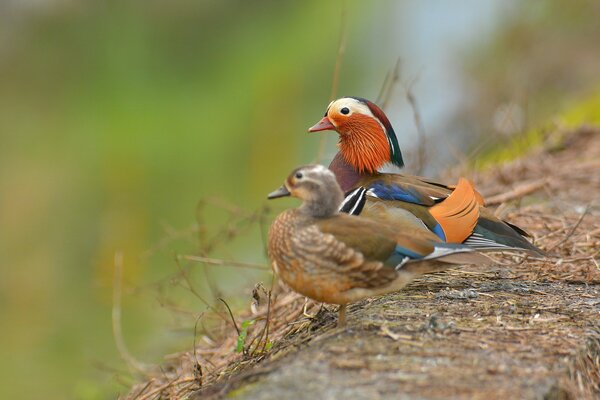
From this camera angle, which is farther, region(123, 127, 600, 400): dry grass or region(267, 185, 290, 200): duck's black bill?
region(267, 185, 290, 200): duck's black bill

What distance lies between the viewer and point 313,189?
11.3 feet

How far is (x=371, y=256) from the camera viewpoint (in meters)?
3.37

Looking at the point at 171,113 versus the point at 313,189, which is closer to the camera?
the point at 313,189

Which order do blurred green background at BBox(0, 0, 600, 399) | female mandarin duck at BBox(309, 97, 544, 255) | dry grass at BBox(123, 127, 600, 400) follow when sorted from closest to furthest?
dry grass at BBox(123, 127, 600, 400) < female mandarin duck at BBox(309, 97, 544, 255) < blurred green background at BBox(0, 0, 600, 399)

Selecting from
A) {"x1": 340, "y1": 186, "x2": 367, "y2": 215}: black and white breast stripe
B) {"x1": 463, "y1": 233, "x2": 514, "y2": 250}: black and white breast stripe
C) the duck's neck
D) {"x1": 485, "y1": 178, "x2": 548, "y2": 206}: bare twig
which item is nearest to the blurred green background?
{"x1": 485, "y1": 178, "x2": 548, "y2": 206}: bare twig

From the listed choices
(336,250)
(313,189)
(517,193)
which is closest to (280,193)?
(313,189)

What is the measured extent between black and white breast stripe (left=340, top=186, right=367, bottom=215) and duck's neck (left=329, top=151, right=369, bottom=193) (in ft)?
0.53

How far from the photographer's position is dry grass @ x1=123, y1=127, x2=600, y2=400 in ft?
9.29

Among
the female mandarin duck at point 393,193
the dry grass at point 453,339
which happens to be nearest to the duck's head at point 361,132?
the female mandarin duck at point 393,193

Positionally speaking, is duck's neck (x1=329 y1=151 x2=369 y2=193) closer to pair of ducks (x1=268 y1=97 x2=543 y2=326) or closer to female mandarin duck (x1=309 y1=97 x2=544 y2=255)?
female mandarin duck (x1=309 y1=97 x2=544 y2=255)

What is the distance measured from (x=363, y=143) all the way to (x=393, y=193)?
47 cm

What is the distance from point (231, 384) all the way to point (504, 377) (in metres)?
0.85

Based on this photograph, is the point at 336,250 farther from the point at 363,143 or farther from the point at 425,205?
the point at 363,143

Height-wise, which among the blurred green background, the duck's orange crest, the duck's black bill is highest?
the duck's black bill
